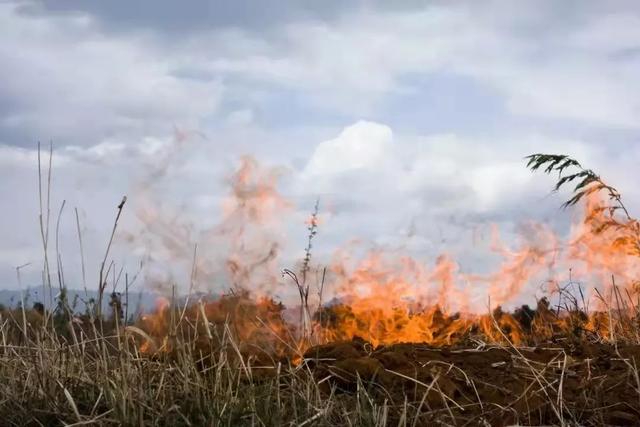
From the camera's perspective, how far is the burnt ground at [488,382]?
13.1 feet

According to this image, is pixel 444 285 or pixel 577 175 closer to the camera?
pixel 444 285

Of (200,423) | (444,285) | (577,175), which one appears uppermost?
(577,175)

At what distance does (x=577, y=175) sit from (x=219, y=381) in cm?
437

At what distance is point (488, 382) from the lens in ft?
14.8

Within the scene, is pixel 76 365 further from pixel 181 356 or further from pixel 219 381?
pixel 219 381

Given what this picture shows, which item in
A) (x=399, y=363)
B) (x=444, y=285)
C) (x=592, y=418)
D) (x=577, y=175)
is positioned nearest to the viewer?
(x=592, y=418)

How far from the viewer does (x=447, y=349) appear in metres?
5.21

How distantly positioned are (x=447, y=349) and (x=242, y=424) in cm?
187

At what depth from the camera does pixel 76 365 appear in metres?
4.69

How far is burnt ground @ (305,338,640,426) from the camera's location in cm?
398

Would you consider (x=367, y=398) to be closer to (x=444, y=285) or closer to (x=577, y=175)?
(x=444, y=285)

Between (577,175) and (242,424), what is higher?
(577,175)

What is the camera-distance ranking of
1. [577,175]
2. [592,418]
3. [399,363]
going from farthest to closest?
1. [577,175]
2. [399,363]
3. [592,418]

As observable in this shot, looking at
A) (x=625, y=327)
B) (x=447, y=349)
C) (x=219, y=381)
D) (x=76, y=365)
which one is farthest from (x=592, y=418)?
(x=625, y=327)
